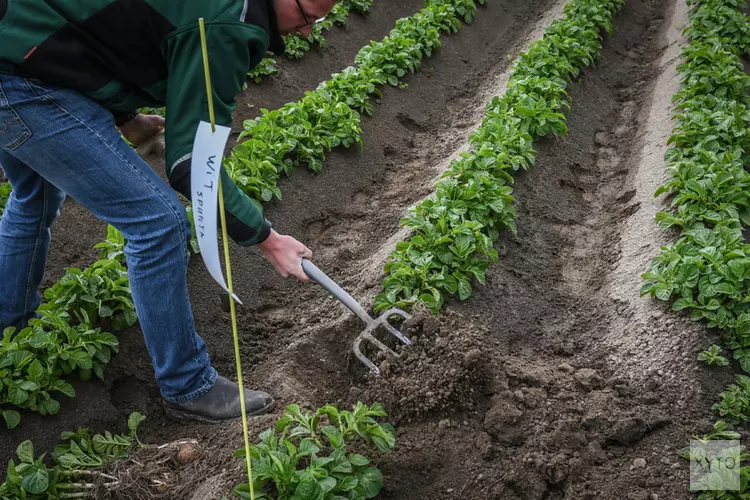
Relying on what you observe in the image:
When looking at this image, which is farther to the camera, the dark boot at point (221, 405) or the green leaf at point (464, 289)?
the green leaf at point (464, 289)

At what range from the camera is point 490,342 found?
3459mm

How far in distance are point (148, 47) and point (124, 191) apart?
1.73 feet

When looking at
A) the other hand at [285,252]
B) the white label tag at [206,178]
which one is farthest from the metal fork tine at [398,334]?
the white label tag at [206,178]

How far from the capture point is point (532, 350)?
367 cm

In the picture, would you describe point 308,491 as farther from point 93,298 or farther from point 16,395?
point 93,298

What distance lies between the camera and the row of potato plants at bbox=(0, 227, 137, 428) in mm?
3055

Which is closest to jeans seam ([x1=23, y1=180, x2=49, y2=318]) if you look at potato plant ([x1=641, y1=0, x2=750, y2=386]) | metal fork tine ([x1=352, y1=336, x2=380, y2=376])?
metal fork tine ([x1=352, y1=336, x2=380, y2=376])

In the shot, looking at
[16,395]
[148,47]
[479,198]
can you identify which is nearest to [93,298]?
[16,395]

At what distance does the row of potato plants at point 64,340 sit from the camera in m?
3.05

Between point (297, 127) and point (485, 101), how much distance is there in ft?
7.50

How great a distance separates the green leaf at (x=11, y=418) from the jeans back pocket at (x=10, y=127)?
1187 mm

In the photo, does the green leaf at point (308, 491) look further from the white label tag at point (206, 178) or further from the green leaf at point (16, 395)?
the green leaf at point (16, 395)

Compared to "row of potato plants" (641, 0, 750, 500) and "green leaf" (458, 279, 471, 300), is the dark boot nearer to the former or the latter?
"green leaf" (458, 279, 471, 300)

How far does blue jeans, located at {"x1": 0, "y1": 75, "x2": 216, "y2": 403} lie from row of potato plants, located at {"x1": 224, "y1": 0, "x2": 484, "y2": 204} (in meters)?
1.78
